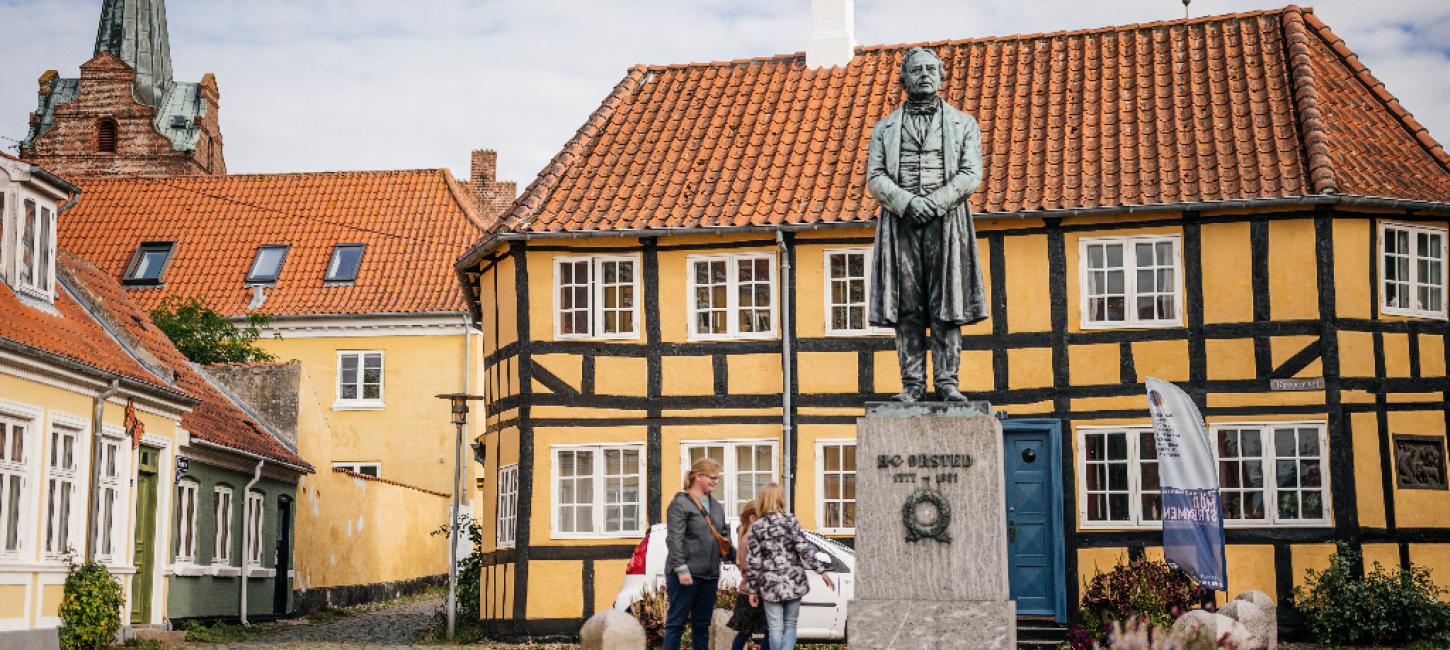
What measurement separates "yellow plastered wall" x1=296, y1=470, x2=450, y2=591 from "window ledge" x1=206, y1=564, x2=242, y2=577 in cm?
258

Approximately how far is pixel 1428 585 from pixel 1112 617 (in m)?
3.38

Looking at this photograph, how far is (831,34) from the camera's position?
24.6 meters

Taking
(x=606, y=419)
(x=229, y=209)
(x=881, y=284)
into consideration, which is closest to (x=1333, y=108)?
(x=606, y=419)

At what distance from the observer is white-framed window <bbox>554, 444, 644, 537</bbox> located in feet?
68.2

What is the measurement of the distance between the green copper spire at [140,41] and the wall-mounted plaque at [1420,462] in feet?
145

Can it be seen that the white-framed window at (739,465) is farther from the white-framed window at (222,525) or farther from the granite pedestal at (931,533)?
the granite pedestal at (931,533)

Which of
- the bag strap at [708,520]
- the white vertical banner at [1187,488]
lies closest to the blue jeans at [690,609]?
the bag strap at [708,520]

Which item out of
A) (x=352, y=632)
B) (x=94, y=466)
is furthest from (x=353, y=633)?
(x=94, y=466)

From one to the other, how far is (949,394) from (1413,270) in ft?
36.0

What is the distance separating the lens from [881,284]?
36.8ft

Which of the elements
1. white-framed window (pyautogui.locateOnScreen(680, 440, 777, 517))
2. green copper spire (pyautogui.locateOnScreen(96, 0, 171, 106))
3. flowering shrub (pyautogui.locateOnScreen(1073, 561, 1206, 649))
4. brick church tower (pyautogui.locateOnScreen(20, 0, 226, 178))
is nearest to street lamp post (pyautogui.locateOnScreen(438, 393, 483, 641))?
white-framed window (pyautogui.locateOnScreen(680, 440, 777, 517))

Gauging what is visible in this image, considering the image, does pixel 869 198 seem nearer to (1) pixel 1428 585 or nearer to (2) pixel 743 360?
(2) pixel 743 360

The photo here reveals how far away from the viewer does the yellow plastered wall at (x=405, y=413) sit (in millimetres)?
35312

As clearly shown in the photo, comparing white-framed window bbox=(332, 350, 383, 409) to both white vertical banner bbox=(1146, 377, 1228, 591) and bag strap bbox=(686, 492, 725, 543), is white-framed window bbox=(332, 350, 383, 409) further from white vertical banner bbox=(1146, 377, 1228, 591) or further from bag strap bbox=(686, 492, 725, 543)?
bag strap bbox=(686, 492, 725, 543)
